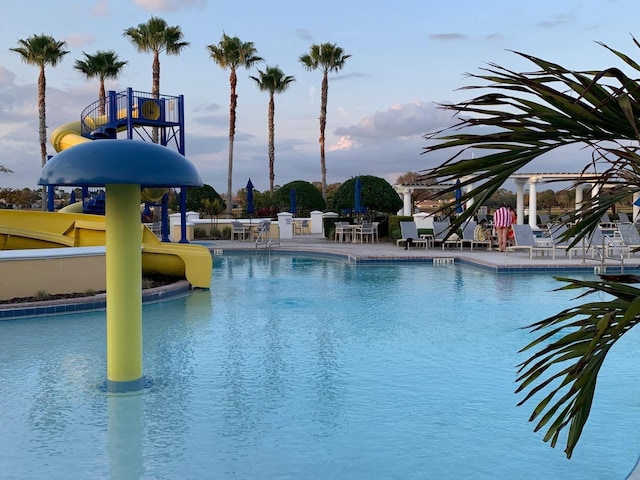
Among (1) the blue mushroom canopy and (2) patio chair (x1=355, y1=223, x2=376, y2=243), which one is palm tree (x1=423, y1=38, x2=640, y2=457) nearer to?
(1) the blue mushroom canopy

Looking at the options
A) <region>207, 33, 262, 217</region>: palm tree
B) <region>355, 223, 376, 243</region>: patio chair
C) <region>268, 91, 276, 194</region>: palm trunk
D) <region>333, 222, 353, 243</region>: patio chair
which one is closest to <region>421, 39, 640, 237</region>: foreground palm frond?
<region>355, 223, 376, 243</region>: patio chair

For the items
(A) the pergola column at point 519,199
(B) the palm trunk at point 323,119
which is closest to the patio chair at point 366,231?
(A) the pergola column at point 519,199

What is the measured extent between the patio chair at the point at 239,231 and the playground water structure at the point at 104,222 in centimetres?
322

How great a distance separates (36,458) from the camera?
4137 mm

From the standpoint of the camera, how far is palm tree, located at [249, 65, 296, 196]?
40.1 metres

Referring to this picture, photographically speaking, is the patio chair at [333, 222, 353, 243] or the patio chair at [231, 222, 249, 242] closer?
the patio chair at [333, 222, 353, 243]

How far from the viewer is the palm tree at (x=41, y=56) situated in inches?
1400

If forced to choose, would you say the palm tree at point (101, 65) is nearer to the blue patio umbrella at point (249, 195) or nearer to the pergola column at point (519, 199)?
the blue patio umbrella at point (249, 195)

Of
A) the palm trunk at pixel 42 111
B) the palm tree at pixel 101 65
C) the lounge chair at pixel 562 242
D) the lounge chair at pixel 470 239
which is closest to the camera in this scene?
the lounge chair at pixel 562 242

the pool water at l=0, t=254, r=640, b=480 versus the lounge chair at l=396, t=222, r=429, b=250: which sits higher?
the lounge chair at l=396, t=222, r=429, b=250

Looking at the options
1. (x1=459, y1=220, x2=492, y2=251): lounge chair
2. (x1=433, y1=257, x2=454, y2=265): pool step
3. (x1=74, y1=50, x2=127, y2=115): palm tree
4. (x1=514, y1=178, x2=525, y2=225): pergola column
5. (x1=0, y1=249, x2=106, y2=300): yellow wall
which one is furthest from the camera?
(x1=74, y1=50, x2=127, y2=115): palm tree

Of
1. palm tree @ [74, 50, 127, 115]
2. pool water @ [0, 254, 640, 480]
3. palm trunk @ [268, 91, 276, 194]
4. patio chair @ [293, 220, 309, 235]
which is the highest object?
palm tree @ [74, 50, 127, 115]

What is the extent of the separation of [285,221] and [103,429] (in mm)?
20017

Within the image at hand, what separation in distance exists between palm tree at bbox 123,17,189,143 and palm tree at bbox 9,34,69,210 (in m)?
4.33
